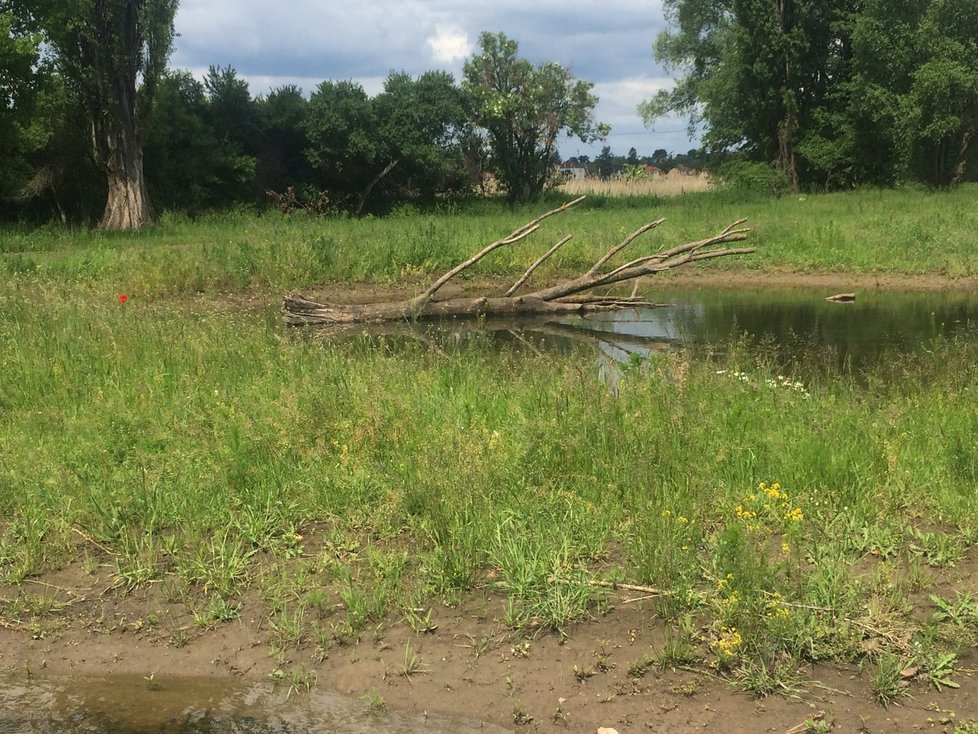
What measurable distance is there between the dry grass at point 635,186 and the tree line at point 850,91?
224 cm

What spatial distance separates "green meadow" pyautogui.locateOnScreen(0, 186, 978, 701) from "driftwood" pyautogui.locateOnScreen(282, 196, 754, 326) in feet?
17.2

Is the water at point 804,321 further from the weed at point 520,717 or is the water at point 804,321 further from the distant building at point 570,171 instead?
the distant building at point 570,171

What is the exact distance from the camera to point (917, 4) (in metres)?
34.6

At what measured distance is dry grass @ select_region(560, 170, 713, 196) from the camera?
40662 mm

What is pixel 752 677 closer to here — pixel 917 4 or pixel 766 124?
pixel 917 4

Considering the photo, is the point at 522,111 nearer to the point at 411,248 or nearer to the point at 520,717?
the point at 411,248

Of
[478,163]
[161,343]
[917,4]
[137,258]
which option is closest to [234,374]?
[161,343]

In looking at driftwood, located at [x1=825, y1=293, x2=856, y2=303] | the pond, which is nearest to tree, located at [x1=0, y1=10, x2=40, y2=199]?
the pond

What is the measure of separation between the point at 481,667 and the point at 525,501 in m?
1.39

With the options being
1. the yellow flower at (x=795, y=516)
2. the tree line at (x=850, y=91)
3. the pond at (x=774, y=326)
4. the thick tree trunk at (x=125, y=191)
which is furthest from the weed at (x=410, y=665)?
the tree line at (x=850, y=91)

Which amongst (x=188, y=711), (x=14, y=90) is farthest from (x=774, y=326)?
(x=14, y=90)

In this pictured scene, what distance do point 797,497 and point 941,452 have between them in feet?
4.04

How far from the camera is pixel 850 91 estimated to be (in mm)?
37438

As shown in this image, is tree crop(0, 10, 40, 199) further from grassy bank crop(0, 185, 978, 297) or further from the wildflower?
the wildflower
